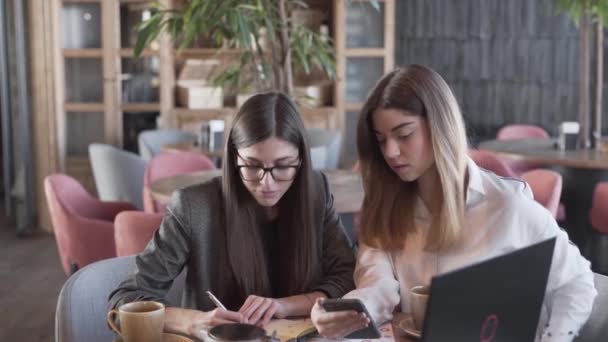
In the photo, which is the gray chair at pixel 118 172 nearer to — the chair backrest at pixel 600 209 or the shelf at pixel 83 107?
the shelf at pixel 83 107

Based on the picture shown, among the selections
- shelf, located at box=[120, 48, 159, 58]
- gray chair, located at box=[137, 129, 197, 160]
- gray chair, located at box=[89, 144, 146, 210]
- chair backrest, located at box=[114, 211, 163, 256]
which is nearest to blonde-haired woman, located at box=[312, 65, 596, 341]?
chair backrest, located at box=[114, 211, 163, 256]

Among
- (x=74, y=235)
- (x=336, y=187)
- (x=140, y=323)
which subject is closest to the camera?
(x=140, y=323)

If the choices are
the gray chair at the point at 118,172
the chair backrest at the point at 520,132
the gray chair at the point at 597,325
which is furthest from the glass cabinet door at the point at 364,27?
the gray chair at the point at 597,325

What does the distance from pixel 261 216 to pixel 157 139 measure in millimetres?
4202

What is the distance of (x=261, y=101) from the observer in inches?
83.2

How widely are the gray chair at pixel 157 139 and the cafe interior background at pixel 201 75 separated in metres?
0.01

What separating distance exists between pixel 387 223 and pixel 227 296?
0.45m

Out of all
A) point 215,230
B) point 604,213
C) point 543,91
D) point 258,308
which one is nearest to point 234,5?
point 604,213

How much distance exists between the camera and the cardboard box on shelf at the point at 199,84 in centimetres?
688

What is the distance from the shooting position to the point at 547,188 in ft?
12.4

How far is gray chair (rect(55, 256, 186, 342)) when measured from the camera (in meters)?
1.86

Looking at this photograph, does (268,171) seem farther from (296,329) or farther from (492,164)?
(492,164)

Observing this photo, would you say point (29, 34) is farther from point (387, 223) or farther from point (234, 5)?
point (387, 223)

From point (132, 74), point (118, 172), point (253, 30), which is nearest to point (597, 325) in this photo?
point (253, 30)
